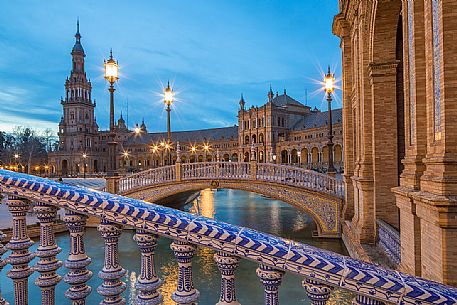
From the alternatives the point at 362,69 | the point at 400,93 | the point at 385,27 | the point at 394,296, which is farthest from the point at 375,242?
the point at 394,296

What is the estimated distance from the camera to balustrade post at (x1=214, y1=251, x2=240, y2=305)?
1.85 m

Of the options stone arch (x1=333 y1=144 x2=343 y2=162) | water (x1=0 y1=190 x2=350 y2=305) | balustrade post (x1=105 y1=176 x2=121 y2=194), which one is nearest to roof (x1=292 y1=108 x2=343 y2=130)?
stone arch (x1=333 y1=144 x2=343 y2=162)

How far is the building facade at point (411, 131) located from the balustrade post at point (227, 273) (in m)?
4.13

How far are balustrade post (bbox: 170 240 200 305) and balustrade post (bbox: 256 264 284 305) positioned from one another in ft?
1.44

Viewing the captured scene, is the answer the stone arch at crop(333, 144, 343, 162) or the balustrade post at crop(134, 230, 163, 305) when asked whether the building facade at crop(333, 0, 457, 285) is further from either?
the stone arch at crop(333, 144, 343, 162)

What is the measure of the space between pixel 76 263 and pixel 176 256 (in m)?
0.78

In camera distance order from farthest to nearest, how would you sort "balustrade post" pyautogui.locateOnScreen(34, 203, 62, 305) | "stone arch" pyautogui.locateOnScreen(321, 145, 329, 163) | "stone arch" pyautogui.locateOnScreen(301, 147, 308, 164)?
"stone arch" pyautogui.locateOnScreen(301, 147, 308, 164) < "stone arch" pyautogui.locateOnScreen(321, 145, 329, 163) < "balustrade post" pyautogui.locateOnScreen(34, 203, 62, 305)

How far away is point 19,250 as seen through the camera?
236 centimetres

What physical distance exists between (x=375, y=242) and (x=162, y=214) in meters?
10.0

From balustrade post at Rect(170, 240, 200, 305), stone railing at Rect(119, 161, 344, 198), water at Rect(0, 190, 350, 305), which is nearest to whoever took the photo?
balustrade post at Rect(170, 240, 200, 305)

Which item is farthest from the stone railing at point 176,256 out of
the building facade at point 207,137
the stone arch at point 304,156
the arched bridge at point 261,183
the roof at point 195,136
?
the roof at point 195,136

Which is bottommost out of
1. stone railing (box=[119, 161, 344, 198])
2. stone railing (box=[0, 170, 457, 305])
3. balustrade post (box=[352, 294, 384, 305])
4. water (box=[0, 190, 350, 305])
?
water (box=[0, 190, 350, 305])

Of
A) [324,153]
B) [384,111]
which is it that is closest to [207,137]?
[324,153]

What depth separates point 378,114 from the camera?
10.1m
